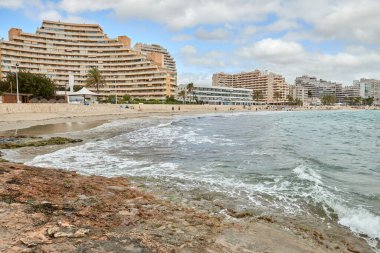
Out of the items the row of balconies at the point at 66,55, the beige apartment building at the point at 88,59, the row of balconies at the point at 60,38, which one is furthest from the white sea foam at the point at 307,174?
the row of balconies at the point at 60,38

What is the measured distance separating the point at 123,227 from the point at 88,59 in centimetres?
14783

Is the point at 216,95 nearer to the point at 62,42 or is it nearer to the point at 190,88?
the point at 190,88

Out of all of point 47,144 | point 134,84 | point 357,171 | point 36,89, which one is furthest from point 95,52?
point 357,171

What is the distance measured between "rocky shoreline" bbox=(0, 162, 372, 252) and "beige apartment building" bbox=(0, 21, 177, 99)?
126 m

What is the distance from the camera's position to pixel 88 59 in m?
143

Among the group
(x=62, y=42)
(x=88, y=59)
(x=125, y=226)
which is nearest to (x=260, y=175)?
(x=125, y=226)

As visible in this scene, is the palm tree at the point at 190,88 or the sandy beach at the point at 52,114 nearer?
the sandy beach at the point at 52,114

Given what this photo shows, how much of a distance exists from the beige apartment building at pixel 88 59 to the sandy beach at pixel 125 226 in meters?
126

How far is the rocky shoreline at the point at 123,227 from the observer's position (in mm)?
5270

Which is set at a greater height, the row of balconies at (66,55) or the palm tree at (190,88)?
the row of balconies at (66,55)

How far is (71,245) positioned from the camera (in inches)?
200

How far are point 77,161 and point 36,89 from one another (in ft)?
208

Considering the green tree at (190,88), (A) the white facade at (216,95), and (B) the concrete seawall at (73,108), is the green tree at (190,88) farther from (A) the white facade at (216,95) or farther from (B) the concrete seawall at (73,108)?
(B) the concrete seawall at (73,108)

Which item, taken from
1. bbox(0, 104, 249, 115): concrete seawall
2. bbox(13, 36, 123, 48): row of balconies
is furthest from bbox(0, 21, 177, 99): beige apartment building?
bbox(0, 104, 249, 115): concrete seawall
